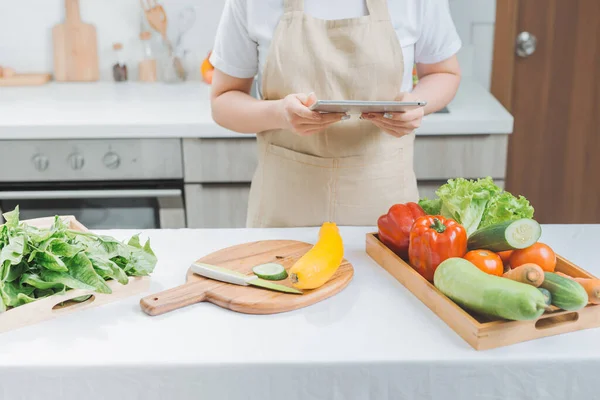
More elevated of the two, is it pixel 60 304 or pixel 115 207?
pixel 60 304

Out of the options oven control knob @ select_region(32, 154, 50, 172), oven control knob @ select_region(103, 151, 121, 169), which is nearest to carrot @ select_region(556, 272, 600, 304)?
oven control knob @ select_region(103, 151, 121, 169)

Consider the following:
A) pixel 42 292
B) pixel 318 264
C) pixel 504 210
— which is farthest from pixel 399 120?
pixel 42 292

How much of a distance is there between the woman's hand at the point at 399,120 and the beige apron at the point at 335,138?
0.12m

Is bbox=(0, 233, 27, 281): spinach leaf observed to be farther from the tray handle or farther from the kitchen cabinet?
the kitchen cabinet

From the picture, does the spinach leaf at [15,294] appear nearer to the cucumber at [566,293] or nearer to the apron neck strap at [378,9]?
the cucumber at [566,293]

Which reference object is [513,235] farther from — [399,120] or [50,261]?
[50,261]

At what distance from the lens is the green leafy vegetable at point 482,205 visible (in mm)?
1323

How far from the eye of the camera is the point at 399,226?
134cm

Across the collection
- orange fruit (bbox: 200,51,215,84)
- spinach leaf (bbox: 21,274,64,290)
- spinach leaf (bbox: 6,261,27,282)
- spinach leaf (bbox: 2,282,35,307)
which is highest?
orange fruit (bbox: 200,51,215,84)

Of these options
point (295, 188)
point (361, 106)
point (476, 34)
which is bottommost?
point (295, 188)

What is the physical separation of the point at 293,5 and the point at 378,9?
7.3 inches

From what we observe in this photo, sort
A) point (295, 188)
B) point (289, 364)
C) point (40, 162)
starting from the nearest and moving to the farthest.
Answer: point (289, 364) → point (295, 188) → point (40, 162)

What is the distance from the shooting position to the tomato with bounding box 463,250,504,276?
3.85 ft

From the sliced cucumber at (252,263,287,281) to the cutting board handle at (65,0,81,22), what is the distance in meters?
1.95
